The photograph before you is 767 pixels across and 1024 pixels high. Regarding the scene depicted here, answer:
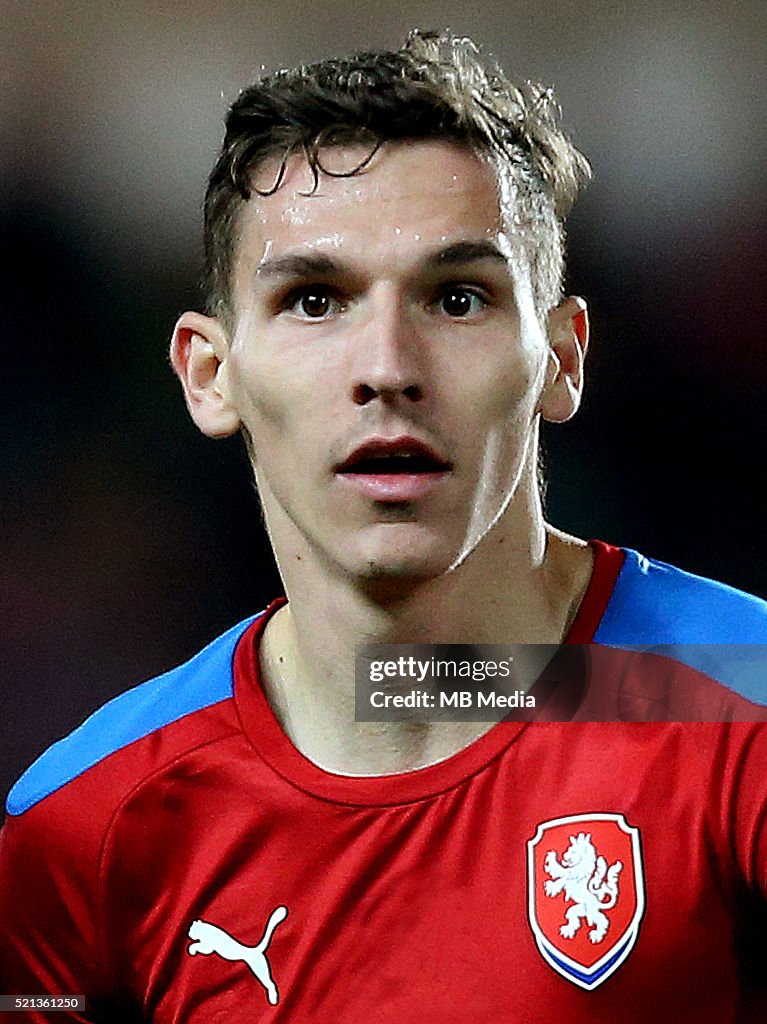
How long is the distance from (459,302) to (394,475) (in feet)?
0.55

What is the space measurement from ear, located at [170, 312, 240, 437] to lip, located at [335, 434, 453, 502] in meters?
0.20

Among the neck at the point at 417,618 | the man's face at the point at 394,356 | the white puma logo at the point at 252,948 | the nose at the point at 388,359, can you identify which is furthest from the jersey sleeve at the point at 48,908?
the nose at the point at 388,359

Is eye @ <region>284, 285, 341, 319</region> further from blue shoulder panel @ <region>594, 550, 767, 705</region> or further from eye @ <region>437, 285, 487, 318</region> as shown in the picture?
blue shoulder panel @ <region>594, 550, 767, 705</region>

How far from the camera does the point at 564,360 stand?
1.25 metres

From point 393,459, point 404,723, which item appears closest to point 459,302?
point 393,459

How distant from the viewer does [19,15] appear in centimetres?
147

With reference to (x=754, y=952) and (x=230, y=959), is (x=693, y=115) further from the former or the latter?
(x=230, y=959)

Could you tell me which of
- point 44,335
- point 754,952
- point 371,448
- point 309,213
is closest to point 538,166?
point 309,213

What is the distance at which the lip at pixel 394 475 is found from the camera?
1.07 metres

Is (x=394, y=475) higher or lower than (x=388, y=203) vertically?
lower

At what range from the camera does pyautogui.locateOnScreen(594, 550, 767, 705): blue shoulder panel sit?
3.72 feet

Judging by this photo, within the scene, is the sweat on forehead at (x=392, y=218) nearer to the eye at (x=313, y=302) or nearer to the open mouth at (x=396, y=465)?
the eye at (x=313, y=302)

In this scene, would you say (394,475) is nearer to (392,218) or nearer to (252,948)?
(392,218)

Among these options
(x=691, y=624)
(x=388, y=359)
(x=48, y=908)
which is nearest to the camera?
(x=388, y=359)
